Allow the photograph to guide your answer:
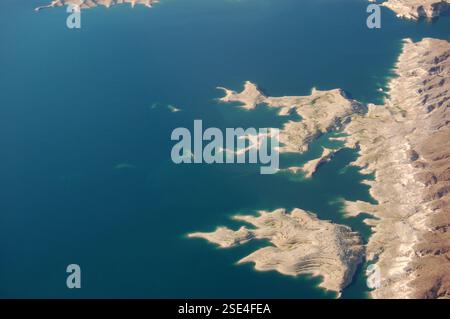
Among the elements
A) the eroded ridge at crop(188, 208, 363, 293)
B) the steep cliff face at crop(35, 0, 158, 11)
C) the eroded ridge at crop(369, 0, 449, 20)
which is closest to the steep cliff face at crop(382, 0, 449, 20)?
the eroded ridge at crop(369, 0, 449, 20)

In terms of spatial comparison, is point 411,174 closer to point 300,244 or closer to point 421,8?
point 300,244

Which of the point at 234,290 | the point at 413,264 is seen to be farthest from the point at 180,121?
the point at 413,264

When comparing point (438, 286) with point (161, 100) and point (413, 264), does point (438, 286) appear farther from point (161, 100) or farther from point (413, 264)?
point (161, 100)

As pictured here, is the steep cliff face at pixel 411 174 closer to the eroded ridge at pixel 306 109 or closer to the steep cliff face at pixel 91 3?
the eroded ridge at pixel 306 109

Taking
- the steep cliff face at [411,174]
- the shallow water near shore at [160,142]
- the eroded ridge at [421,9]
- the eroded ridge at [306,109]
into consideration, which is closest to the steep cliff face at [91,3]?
the shallow water near shore at [160,142]

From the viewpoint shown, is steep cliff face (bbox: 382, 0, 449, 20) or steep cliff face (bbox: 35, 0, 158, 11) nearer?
steep cliff face (bbox: 382, 0, 449, 20)

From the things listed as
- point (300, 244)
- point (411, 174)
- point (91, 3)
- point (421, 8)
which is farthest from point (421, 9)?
point (300, 244)

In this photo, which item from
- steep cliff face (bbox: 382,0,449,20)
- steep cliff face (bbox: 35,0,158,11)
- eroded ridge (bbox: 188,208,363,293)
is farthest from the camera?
steep cliff face (bbox: 35,0,158,11)

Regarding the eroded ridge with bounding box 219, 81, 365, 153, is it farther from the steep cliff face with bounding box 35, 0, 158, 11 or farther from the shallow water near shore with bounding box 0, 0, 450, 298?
the steep cliff face with bounding box 35, 0, 158, 11
